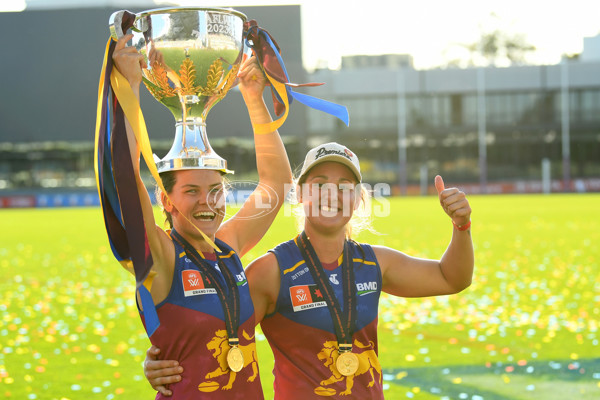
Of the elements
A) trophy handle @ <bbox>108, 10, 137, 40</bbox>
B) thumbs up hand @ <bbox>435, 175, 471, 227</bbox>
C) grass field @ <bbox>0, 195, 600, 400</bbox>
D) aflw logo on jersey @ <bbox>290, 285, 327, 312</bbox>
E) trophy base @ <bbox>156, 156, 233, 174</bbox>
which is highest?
trophy handle @ <bbox>108, 10, 137, 40</bbox>

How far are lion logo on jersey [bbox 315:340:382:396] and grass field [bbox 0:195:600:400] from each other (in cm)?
255

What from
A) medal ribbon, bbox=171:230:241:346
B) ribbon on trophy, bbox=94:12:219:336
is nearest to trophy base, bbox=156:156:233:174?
ribbon on trophy, bbox=94:12:219:336

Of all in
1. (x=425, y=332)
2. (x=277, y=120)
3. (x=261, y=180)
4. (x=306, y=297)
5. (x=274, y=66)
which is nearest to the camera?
(x=306, y=297)

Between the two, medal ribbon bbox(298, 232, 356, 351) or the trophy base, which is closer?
the trophy base

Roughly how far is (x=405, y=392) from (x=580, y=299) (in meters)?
4.48

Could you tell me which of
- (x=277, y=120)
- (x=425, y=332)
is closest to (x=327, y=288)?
(x=277, y=120)

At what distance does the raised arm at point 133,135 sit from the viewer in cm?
246

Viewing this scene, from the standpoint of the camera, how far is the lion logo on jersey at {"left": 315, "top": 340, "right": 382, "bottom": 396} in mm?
2682

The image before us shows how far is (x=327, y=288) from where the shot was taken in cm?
279

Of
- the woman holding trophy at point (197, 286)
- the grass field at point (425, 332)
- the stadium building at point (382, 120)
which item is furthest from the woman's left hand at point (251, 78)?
the stadium building at point (382, 120)

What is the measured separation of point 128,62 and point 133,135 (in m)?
0.24

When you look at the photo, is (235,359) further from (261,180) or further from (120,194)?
(261,180)

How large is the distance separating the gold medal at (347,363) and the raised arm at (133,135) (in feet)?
2.32

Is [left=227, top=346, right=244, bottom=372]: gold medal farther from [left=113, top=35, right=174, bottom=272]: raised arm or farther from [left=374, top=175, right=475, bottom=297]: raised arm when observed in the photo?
[left=374, top=175, right=475, bottom=297]: raised arm
